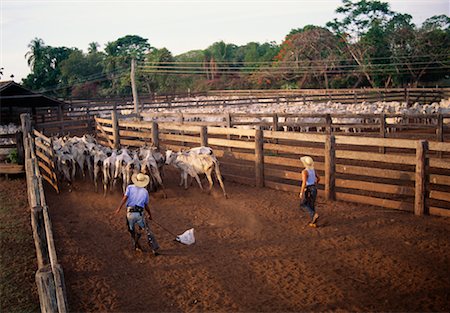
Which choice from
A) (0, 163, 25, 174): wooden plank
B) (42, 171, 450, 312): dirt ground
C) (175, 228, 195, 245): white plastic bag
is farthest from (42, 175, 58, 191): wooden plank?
(175, 228, 195, 245): white plastic bag

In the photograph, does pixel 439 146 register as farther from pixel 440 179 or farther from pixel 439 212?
pixel 439 212

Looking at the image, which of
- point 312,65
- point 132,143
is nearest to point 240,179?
point 132,143

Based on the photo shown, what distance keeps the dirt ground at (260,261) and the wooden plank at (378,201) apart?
0.51ft

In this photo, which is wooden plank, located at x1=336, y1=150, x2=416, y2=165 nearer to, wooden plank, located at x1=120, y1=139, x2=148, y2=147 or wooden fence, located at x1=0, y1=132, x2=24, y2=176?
wooden plank, located at x1=120, y1=139, x2=148, y2=147

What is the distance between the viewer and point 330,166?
959 cm

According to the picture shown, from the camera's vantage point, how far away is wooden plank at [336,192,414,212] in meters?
8.59

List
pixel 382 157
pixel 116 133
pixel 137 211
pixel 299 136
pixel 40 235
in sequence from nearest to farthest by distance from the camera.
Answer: pixel 40 235 → pixel 137 211 → pixel 382 157 → pixel 299 136 → pixel 116 133

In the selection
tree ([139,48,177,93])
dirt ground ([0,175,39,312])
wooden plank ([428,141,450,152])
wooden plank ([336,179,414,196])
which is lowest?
dirt ground ([0,175,39,312])

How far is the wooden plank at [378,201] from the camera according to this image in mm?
8586

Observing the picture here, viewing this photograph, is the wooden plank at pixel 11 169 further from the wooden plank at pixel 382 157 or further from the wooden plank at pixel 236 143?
the wooden plank at pixel 382 157

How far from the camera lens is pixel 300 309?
5266mm

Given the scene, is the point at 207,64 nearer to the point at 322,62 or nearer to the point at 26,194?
the point at 322,62

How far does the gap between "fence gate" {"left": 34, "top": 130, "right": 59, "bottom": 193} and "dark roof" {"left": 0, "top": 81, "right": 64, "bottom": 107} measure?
10881mm

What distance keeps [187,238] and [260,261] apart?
154cm
